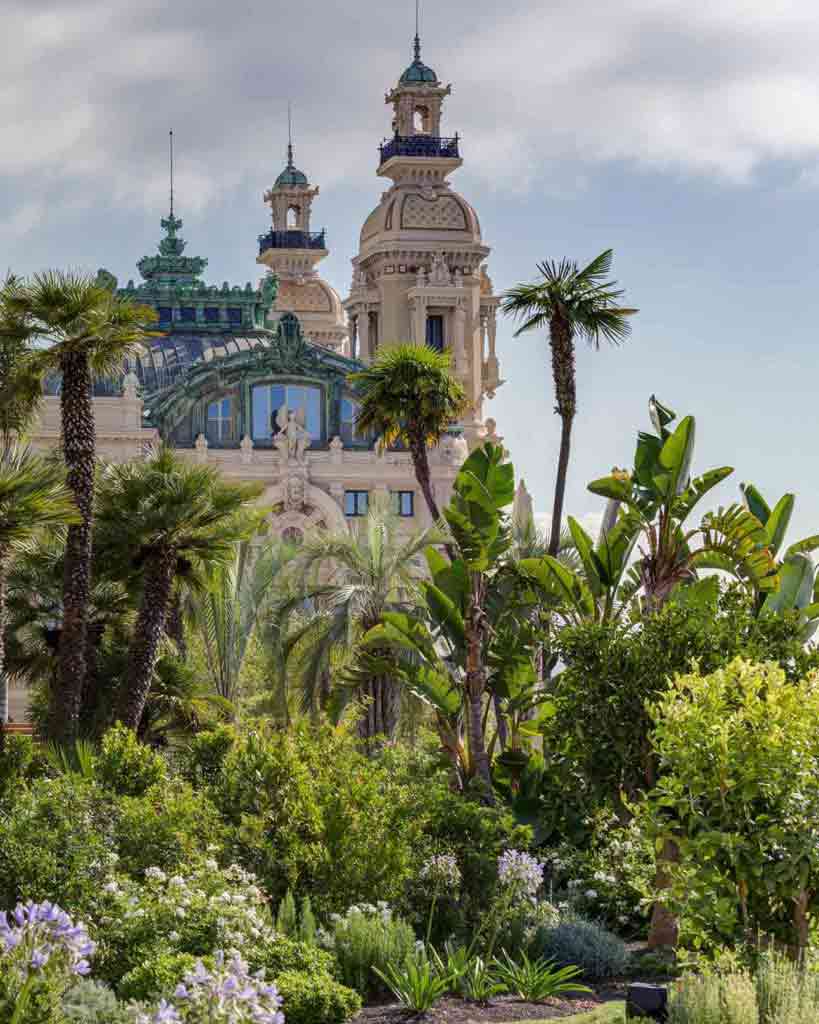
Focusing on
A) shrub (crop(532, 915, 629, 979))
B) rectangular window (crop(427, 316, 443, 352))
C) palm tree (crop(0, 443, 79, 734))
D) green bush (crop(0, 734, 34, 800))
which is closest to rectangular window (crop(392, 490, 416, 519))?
rectangular window (crop(427, 316, 443, 352))

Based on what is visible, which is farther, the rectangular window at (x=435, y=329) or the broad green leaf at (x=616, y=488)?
the rectangular window at (x=435, y=329)

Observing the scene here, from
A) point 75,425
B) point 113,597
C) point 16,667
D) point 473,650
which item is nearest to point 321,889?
point 473,650

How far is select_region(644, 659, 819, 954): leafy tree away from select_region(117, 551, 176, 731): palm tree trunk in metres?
14.4

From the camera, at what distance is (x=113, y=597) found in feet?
127

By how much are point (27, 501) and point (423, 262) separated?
2836 inches

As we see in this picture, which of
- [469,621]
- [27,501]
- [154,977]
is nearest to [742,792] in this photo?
[154,977]

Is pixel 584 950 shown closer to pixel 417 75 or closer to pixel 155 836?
pixel 155 836

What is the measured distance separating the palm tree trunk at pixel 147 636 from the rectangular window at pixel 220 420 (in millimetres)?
50321

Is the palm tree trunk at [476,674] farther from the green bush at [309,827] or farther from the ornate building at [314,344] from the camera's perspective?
the ornate building at [314,344]

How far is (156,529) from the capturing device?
114 feet

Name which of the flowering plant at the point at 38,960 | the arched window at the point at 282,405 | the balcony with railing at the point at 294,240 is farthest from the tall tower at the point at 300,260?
the flowering plant at the point at 38,960

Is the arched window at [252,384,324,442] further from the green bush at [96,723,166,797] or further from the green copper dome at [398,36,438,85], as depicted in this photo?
the green bush at [96,723,166,797]

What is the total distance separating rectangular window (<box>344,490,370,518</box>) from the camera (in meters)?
84.8

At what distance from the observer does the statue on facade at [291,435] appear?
276 feet
